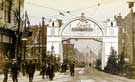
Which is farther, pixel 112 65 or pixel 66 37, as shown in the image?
pixel 66 37

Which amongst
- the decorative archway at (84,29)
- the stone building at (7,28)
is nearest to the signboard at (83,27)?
the decorative archway at (84,29)

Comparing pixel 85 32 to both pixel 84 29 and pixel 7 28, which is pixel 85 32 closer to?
pixel 84 29

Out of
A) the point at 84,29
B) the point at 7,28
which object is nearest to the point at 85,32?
the point at 84,29

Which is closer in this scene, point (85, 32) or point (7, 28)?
point (7, 28)

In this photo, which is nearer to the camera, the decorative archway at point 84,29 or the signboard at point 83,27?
the signboard at point 83,27

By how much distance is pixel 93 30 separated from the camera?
106 m

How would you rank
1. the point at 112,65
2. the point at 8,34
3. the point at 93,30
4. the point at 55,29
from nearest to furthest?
the point at 8,34, the point at 112,65, the point at 93,30, the point at 55,29

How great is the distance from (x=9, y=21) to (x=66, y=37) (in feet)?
166

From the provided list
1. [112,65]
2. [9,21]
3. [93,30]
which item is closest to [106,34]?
[93,30]

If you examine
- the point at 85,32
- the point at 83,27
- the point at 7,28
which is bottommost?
the point at 7,28

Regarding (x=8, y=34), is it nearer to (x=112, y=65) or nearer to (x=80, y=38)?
(x=112, y=65)

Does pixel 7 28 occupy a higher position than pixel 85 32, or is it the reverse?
pixel 85 32

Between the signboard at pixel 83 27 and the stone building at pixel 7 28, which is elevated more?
the signboard at pixel 83 27

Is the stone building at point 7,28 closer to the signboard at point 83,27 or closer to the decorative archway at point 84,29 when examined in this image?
→ the signboard at point 83,27
